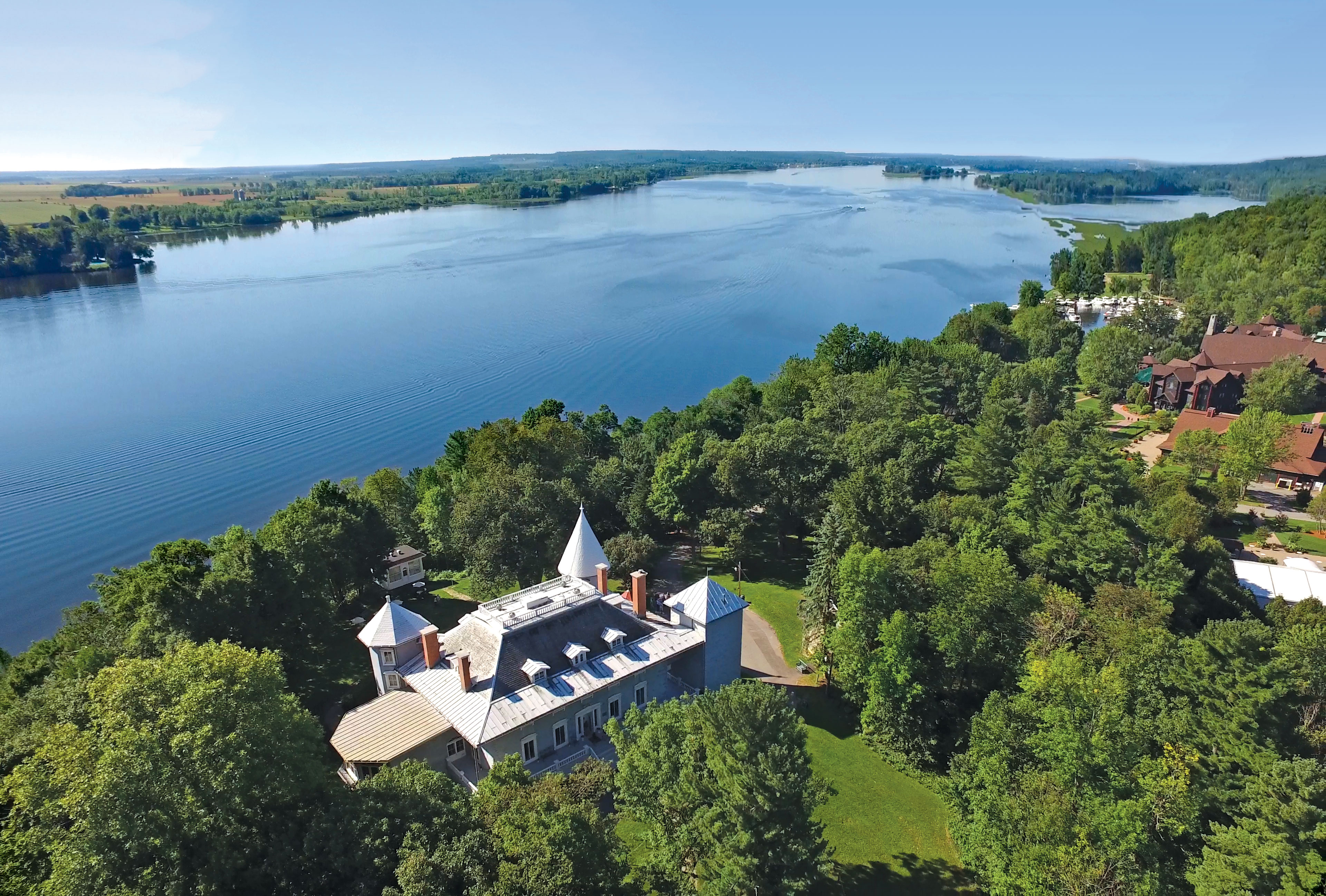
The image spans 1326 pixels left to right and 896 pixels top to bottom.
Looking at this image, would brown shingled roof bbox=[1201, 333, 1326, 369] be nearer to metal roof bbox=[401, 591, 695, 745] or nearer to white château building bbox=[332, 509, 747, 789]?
white château building bbox=[332, 509, 747, 789]

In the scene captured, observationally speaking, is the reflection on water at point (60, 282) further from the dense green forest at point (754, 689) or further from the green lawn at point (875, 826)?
the green lawn at point (875, 826)

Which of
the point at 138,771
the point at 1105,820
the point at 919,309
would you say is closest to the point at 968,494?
the point at 1105,820

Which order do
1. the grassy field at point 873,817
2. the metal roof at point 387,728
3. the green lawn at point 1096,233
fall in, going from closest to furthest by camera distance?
1. the grassy field at point 873,817
2. the metal roof at point 387,728
3. the green lawn at point 1096,233

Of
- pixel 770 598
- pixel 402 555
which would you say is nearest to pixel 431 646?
pixel 402 555

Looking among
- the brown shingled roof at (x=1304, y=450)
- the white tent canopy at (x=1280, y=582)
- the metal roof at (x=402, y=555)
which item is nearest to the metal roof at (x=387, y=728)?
the metal roof at (x=402, y=555)

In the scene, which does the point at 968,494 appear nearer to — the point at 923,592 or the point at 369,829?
the point at 923,592

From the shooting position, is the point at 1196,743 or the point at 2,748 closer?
the point at 2,748
